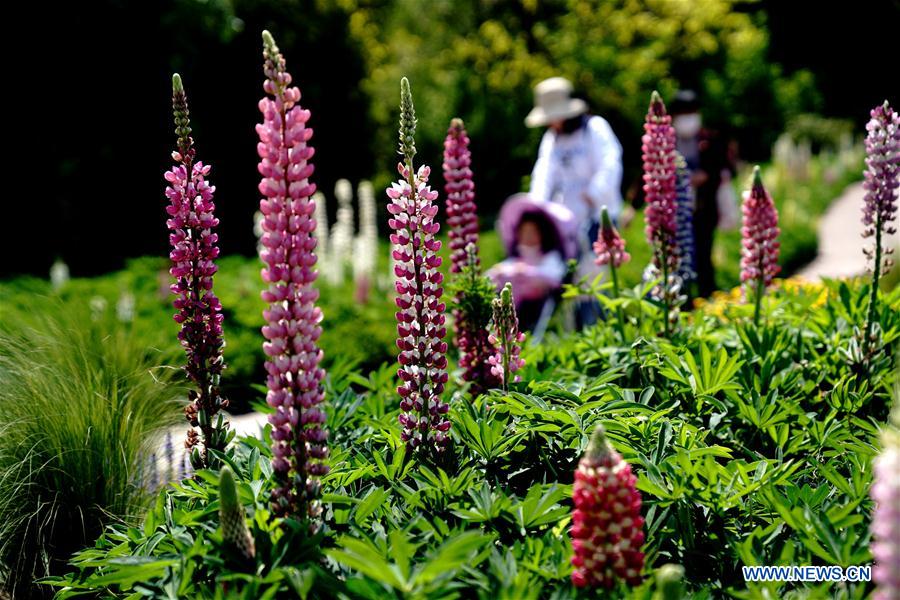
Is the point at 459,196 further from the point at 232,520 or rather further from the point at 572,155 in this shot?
the point at 572,155

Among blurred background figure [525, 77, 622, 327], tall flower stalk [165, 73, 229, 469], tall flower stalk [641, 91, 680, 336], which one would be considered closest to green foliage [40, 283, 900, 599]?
tall flower stalk [165, 73, 229, 469]

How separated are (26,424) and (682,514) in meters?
2.59

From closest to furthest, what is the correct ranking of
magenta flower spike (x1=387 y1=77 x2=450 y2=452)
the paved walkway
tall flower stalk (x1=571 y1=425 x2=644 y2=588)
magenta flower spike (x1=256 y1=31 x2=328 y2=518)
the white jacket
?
tall flower stalk (x1=571 y1=425 x2=644 y2=588) → magenta flower spike (x1=256 y1=31 x2=328 y2=518) → magenta flower spike (x1=387 y1=77 x2=450 y2=452) → the white jacket → the paved walkway

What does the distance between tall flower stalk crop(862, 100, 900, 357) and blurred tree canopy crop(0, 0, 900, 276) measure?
37.9 ft

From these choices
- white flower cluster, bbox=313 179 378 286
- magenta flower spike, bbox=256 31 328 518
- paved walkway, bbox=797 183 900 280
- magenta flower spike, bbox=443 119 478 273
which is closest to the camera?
magenta flower spike, bbox=256 31 328 518

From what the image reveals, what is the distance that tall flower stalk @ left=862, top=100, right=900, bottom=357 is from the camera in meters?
3.60

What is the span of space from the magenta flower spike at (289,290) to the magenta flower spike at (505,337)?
2.99 feet

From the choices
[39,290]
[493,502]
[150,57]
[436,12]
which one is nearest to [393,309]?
[39,290]

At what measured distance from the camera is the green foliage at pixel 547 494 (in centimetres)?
221

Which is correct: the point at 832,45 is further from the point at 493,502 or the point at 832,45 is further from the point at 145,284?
the point at 493,502

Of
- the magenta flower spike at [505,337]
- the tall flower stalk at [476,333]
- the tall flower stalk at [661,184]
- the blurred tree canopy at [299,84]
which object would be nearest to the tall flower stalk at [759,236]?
the tall flower stalk at [661,184]

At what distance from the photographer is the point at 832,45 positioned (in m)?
32.7

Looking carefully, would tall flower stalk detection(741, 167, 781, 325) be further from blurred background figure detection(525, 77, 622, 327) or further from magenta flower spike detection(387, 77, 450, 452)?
blurred background figure detection(525, 77, 622, 327)

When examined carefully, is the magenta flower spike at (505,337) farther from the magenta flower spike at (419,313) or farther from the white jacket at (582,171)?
the white jacket at (582,171)
